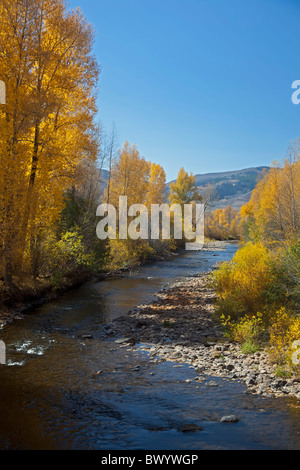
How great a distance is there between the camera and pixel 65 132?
1386 cm

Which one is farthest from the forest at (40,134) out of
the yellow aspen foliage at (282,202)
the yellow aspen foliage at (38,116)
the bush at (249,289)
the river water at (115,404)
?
the yellow aspen foliage at (282,202)

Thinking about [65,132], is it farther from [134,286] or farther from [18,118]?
[134,286]

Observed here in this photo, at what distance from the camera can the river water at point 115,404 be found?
4.91 m

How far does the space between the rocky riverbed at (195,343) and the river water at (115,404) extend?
0.34m

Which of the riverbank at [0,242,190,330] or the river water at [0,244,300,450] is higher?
the riverbank at [0,242,190,330]

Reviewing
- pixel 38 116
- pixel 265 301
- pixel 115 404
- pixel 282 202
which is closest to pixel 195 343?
pixel 265 301

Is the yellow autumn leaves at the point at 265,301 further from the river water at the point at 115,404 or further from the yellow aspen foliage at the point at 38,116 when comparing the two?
the yellow aspen foliage at the point at 38,116

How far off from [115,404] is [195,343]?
367 cm

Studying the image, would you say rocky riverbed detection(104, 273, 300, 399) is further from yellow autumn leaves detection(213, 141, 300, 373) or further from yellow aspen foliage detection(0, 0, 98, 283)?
yellow aspen foliage detection(0, 0, 98, 283)

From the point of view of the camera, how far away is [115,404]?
603 cm

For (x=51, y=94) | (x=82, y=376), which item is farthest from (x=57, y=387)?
(x=51, y=94)

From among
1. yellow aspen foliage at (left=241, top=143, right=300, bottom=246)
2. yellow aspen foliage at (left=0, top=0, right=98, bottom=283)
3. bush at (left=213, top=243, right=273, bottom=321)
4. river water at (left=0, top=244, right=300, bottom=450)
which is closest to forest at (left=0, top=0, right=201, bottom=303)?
yellow aspen foliage at (left=0, top=0, right=98, bottom=283)

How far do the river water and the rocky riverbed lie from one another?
0.34 metres

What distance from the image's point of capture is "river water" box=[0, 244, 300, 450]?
193 inches
